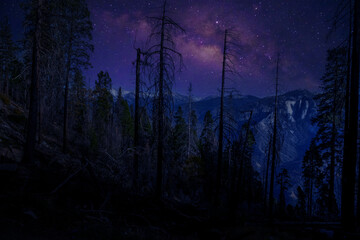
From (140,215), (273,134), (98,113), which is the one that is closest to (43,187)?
(140,215)

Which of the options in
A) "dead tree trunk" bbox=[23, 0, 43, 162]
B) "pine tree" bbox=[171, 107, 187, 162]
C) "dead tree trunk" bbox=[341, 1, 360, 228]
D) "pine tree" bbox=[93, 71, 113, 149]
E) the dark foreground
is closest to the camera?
the dark foreground

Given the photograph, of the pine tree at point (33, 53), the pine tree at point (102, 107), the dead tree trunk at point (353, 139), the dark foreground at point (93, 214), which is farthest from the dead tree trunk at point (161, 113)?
the pine tree at point (102, 107)

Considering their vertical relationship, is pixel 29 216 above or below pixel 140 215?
above

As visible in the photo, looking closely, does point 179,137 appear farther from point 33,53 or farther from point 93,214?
point 93,214

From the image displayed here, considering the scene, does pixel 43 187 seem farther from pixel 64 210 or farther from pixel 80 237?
pixel 80 237

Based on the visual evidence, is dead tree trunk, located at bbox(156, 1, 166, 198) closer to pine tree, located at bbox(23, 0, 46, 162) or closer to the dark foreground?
the dark foreground

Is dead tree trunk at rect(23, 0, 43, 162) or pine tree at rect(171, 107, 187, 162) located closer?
dead tree trunk at rect(23, 0, 43, 162)

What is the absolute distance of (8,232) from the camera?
3342 mm

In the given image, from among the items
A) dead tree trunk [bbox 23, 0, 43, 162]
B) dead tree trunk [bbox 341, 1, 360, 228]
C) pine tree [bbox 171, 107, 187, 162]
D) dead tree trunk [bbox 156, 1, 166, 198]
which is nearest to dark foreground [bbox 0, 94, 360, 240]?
dead tree trunk [bbox 23, 0, 43, 162]

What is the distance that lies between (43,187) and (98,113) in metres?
34.2

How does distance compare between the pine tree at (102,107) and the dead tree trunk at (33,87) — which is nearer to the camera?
the dead tree trunk at (33,87)

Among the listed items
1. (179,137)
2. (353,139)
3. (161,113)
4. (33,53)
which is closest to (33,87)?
(33,53)

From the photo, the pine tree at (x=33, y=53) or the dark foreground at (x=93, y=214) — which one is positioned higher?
the pine tree at (x=33, y=53)

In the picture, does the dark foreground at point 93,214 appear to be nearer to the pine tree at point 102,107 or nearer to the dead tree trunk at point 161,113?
the dead tree trunk at point 161,113
